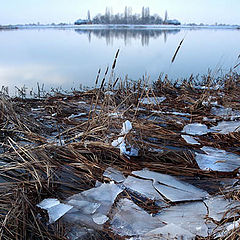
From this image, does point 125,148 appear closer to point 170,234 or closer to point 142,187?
point 142,187

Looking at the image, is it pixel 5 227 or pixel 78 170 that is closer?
pixel 5 227

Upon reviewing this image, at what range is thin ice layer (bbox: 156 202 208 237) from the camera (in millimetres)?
1373

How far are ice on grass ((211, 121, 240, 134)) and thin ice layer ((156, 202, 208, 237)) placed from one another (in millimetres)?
1284

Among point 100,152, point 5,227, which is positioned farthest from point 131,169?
point 5,227

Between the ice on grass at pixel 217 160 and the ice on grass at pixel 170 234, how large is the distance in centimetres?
75

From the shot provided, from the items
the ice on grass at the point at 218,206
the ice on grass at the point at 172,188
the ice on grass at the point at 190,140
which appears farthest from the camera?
the ice on grass at the point at 190,140

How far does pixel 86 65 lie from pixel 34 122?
626cm

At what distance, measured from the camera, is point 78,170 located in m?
2.01

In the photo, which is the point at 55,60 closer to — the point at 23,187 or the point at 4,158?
the point at 4,158

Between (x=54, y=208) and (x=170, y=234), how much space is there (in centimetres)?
71

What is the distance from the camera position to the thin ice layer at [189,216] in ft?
4.50

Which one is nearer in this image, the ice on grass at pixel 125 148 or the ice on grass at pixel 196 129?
the ice on grass at pixel 125 148

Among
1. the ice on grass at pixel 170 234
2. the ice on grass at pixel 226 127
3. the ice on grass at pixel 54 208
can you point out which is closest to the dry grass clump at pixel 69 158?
the ice on grass at pixel 54 208

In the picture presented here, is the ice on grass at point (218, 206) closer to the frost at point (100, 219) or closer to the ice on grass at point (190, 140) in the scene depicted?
the frost at point (100, 219)
